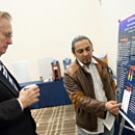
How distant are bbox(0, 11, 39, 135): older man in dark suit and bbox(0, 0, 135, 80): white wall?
156 inches

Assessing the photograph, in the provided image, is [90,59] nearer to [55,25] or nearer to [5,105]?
[5,105]

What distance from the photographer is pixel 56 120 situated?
172 inches

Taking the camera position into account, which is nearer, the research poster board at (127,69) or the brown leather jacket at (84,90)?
the research poster board at (127,69)

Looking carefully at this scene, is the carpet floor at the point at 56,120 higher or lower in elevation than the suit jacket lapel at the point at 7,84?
lower

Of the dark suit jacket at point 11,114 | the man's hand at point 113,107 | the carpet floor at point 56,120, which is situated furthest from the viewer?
the carpet floor at point 56,120

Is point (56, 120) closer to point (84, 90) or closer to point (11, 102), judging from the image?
point (84, 90)

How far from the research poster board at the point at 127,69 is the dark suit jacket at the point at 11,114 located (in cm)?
64

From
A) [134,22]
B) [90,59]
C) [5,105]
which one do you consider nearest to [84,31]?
[90,59]

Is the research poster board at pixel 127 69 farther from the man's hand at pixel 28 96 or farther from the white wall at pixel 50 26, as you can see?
the white wall at pixel 50 26

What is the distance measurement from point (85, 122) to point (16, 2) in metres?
4.02

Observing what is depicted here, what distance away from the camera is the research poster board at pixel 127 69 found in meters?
1.65

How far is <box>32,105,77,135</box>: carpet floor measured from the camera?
383 cm

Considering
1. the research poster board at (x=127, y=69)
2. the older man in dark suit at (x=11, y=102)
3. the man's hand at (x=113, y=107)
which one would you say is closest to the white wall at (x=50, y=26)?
the research poster board at (x=127, y=69)

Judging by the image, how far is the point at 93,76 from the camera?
203 centimetres
